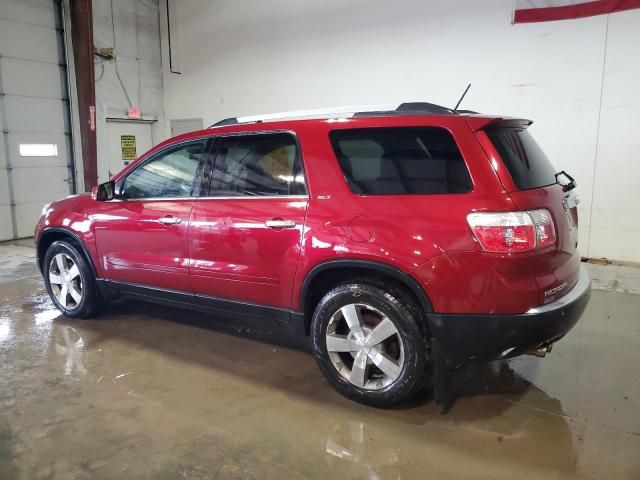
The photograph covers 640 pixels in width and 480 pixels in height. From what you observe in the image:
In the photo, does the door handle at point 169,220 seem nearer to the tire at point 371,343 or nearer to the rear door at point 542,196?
the tire at point 371,343

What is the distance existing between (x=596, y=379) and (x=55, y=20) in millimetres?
9651

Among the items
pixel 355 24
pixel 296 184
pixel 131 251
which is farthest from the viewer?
pixel 355 24

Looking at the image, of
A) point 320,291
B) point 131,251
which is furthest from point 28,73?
point 320,291

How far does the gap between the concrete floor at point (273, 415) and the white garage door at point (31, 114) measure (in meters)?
5.26

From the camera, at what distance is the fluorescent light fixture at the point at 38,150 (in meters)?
8.27

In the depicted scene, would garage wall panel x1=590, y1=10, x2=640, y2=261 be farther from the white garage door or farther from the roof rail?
the white garage door

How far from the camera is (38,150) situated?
8.48m

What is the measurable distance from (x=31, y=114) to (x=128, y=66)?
6.77 ft

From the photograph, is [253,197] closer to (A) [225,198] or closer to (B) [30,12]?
(A) [225,198]

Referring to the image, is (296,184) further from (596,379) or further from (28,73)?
(28,73)

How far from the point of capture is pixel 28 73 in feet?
26.9

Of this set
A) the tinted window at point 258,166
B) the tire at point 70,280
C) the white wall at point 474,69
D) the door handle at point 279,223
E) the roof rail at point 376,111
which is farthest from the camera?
the white wall at point 474,69

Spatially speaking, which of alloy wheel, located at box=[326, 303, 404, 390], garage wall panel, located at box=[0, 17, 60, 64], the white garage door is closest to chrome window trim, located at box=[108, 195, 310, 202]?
alloy wheel, located at box=[326, 303, 404, 390]

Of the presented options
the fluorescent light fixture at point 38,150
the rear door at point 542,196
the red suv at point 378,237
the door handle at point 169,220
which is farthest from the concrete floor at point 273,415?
the fluorescent light fixture at point 38,150
